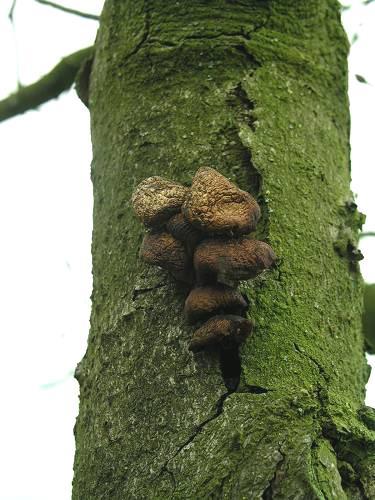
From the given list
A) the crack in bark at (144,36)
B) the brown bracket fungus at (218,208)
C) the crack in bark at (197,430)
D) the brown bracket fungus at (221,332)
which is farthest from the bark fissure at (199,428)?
the crack in bark at (144,36)

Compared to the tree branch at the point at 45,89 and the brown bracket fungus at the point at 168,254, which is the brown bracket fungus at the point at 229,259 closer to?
the brown bracket fungus at the point at 168,254

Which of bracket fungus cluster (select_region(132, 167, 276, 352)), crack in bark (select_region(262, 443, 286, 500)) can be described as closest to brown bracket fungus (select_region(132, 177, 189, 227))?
bracket fungus cluster (select_region(132, 167, 276, 352))

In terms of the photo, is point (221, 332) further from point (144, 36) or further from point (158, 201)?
point (144, 36)

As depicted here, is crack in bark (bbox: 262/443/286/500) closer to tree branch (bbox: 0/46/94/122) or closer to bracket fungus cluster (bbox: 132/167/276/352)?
bracket fungus cluster (bbox: 132/167/276/352)

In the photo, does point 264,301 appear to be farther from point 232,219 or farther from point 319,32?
point 319,32

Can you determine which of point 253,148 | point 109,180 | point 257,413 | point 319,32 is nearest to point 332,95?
point 319,32
